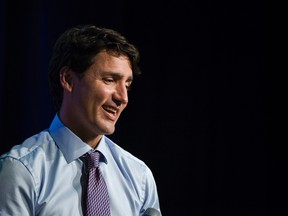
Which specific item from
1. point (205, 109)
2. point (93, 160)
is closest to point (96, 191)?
point (93, 160)

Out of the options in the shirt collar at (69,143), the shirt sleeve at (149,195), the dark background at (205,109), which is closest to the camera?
the shirt collar at (69,143)

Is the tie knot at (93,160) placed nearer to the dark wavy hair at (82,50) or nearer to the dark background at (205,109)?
the dark wavy hair at (82,50)

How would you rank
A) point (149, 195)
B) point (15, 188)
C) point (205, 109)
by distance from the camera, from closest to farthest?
point (15, 188), point (149, 195), point (205, 109)

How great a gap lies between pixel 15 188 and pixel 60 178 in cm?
13

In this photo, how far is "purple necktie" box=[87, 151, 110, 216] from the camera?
132 cm

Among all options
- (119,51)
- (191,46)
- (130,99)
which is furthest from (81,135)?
(191,46)

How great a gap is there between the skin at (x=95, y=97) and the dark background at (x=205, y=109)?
0.76 meters

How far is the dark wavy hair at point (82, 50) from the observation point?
1400 millimetres

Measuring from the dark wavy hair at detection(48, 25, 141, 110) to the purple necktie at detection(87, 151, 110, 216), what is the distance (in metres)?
0.22

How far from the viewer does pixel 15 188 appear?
1242 mm

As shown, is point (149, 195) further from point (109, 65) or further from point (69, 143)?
point (109, 65)

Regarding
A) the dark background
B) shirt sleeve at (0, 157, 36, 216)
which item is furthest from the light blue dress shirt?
the dark background

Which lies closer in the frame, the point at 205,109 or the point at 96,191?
the point at 96,191

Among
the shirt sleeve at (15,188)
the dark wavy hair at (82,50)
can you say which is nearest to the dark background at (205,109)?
the dark wavy hair at (82,50)
